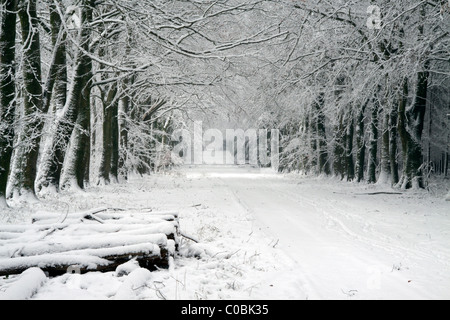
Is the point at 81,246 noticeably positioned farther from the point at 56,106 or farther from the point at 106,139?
the point at 106,139

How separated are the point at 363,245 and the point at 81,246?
202 inches

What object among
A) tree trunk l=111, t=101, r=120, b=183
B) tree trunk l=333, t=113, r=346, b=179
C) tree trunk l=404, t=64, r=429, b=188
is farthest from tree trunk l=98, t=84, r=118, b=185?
tree trunk l=333, t=113, r=346, b=179

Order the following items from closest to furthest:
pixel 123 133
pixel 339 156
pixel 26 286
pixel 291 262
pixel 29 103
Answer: pixel 26 286 → pixel 291 262 → pixel 29 103 → pixel 123 133 → pixel 339 156

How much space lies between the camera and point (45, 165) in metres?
13.0

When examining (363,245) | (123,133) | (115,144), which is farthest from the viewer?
(123,133)

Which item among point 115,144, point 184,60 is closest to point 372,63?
point 184,60

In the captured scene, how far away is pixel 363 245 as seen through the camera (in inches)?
262

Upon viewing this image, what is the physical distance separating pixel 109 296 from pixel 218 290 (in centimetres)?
129

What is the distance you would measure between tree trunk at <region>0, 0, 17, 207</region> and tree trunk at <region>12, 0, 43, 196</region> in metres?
0.68

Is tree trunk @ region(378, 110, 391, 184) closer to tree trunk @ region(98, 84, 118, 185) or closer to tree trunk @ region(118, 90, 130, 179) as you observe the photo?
tree trunk @ region(98, 84, 118, 185)

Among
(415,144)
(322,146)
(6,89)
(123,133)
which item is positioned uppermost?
(6,89)

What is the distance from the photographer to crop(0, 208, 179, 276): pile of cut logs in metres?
4.47

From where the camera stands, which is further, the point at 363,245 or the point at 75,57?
the point at 75,57

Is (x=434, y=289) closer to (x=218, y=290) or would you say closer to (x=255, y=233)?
(x=218, y=290)
